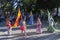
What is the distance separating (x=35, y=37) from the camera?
58.1 feet

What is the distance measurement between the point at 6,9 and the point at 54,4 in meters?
13.3

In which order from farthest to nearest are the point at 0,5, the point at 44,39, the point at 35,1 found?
1. the point at 0,5
2. the point at 35,1
3. the point at 44,39

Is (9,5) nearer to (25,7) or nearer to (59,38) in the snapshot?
(25,7)

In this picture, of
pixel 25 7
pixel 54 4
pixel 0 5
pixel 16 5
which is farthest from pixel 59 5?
pixel 0 5

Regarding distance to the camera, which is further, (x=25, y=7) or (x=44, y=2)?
(x=25, y=7)

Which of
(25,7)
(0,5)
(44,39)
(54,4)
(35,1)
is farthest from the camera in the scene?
(0,5)

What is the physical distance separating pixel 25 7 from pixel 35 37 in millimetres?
24496

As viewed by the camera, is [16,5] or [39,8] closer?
[39,8]

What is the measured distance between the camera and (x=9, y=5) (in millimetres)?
45219

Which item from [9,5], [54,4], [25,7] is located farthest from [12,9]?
[54,4]

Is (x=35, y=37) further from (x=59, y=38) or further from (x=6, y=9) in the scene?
(x=6, y=9)

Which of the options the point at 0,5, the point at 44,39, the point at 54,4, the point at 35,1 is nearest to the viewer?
the point at 44,39

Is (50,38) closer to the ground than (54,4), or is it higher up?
closer to the ground

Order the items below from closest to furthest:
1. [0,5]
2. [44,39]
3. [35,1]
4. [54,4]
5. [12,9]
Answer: [44,39] < [54,4] < [35,1] < [12,9] < [0,5]
